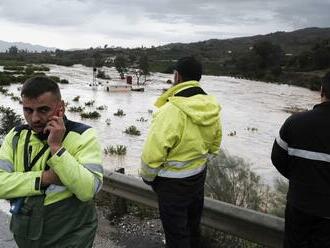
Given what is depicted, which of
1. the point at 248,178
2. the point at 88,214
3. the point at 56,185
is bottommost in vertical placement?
the point at 248,178

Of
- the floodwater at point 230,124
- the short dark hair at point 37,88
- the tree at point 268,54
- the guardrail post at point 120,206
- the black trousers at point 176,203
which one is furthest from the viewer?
the tree at point 268,54

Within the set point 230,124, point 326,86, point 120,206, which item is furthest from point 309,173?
point 230,124

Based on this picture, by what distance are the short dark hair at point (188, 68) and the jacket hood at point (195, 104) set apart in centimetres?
5

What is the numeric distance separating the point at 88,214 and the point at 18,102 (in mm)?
24829

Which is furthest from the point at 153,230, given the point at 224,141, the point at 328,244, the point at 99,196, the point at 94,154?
the point at 224,141

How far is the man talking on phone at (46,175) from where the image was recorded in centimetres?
276

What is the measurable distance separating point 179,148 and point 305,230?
3.89 ft

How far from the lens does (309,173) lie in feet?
11.7

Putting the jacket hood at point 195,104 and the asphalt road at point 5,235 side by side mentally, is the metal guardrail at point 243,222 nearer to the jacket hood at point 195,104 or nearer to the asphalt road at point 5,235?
the jacket hood at point 195,104

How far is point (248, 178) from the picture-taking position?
707 centimetres

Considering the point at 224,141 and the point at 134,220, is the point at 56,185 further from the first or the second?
the point at 224,141

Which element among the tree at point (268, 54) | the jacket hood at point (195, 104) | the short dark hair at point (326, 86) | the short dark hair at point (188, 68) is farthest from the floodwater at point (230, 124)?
the tree at point (268, 54)

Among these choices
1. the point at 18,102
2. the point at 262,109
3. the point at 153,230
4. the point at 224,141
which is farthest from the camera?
the point at 262,109

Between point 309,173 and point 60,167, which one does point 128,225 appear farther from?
point 60,167
